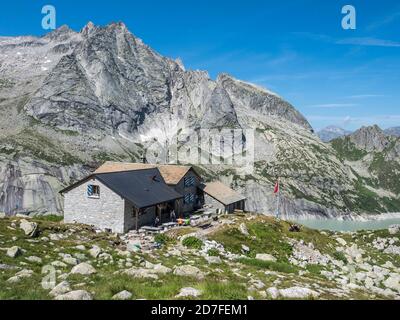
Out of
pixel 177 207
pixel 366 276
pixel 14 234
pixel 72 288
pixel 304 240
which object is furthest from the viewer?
pixel 177 207

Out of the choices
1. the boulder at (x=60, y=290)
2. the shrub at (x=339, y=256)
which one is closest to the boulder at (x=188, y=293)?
the boulder at (x=60, y=290)

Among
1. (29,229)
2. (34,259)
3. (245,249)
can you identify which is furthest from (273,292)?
(245,249)

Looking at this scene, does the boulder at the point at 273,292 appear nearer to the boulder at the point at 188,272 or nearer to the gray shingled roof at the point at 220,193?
the boulder at the point at 188,272

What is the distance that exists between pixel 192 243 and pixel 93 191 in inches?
586

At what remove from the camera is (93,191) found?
1802 inches

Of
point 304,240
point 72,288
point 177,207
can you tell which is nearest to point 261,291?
point 72,288

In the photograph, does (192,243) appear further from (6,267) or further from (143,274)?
(6,267)

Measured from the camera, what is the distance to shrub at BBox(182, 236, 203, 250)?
122ft

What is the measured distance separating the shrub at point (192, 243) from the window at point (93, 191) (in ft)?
43.2

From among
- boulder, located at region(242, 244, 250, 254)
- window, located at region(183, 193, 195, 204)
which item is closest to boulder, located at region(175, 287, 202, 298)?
boulder, located at region(242, 244, 250, 254)

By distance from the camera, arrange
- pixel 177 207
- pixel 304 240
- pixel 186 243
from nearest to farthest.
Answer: pixel 186 243, pixel 304 240, pixel 177 207
